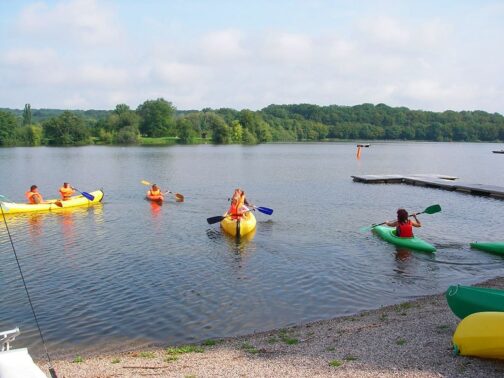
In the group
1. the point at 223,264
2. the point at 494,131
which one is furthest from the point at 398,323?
the point at 494,131

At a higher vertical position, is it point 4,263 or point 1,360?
point 1,360

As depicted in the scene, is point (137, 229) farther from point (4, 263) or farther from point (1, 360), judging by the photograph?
point (1, 360)

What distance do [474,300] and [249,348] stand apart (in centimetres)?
368

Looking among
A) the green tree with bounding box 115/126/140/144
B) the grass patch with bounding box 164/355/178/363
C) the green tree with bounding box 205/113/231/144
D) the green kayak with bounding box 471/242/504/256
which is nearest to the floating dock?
the green kayak with bounding box 471/242/504/256

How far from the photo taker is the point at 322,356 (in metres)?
7.16

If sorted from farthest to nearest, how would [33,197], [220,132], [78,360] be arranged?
[220,132]
[33,197]
[78,360]

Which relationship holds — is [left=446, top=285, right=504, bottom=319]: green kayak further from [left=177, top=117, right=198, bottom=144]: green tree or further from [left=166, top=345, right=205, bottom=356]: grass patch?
[left=177, top=117, right=198, bottom=144]: green tree

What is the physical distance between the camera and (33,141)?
97.8 metres

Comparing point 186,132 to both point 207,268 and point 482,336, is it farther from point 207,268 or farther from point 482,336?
point 482,336

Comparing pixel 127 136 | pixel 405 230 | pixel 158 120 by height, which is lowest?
pixel 405 230

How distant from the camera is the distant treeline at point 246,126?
10094 centimetres

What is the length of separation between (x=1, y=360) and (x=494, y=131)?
487ft

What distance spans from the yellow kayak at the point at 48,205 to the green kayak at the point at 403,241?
14.8 meters

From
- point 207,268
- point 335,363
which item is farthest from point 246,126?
point 335,363
